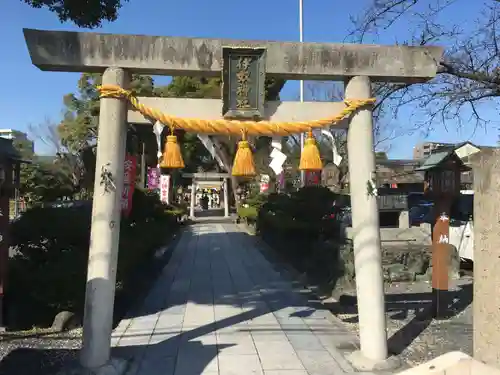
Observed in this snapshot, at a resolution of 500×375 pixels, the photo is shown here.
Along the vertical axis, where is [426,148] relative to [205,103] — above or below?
above

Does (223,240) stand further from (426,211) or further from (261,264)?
(426,211)

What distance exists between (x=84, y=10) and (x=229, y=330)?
512 cm

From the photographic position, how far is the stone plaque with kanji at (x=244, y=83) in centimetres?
536

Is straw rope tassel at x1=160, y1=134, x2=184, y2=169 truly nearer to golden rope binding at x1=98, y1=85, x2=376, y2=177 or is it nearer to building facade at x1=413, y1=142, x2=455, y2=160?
golden rope binding at x1=98, y1=85, x2=376, y2=177

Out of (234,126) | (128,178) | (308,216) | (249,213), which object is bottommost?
(249,213)

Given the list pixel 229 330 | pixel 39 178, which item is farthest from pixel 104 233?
pixel 39 178

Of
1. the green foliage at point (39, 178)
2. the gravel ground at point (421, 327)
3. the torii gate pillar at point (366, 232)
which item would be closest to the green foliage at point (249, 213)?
the green foliage at point (39, 178)

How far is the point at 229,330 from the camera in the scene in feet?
22.6

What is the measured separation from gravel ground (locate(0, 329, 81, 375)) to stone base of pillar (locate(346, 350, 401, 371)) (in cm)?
324

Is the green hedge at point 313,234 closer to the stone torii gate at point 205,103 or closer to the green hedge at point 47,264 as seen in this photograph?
Answer: the stone torii gate at point 205,103

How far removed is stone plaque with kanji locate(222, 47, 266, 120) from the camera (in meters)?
5.36

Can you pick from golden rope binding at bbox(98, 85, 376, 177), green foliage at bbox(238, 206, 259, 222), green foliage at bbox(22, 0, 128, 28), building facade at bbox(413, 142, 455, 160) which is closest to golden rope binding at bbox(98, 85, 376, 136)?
golden rope binding at bbox(98, 85, 376, 177)

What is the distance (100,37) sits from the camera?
17.0 feet

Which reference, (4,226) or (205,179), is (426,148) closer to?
(205,179)
